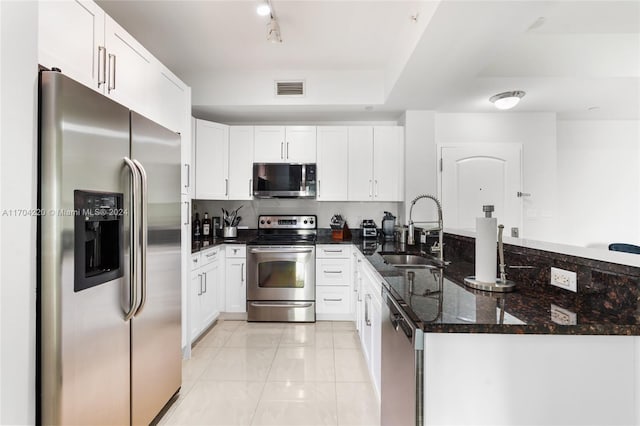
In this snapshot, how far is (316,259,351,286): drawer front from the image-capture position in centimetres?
346

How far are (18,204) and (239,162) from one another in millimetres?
2847

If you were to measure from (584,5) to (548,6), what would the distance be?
2.75 feet

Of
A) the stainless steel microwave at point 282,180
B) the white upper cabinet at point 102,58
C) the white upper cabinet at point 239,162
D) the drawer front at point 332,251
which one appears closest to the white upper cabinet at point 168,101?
the white upper cabinet at point 102,58

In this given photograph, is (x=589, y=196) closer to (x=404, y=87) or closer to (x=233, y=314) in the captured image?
(x=404, y=87)

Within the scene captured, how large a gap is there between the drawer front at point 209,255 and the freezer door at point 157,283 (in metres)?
1.05

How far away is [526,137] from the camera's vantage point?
3.82 m

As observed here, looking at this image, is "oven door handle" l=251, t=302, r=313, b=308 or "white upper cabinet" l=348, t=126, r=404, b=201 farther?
"white upper cabinet" l=348, t=126, r=404, b=201

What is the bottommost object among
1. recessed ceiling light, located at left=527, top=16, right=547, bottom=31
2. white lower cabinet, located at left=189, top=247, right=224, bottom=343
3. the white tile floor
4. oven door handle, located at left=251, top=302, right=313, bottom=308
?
the white tile floor

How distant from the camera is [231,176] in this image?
3.73 meters

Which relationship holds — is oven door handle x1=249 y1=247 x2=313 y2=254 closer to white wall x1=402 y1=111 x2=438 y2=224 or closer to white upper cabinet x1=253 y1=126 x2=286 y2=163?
white upper cabinet x1=253 y1=126 x2=286 y2=163

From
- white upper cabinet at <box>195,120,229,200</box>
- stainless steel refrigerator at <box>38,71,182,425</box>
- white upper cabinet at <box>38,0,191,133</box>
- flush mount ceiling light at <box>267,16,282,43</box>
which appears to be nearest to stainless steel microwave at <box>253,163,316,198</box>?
white upper cabinet at <box>195,120,229,200</box>

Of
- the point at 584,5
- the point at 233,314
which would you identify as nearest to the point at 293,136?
the point at 233,314

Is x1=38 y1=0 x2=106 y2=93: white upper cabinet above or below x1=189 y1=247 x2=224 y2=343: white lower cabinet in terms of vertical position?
above

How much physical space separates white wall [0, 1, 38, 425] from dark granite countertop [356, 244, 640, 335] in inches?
48.2
